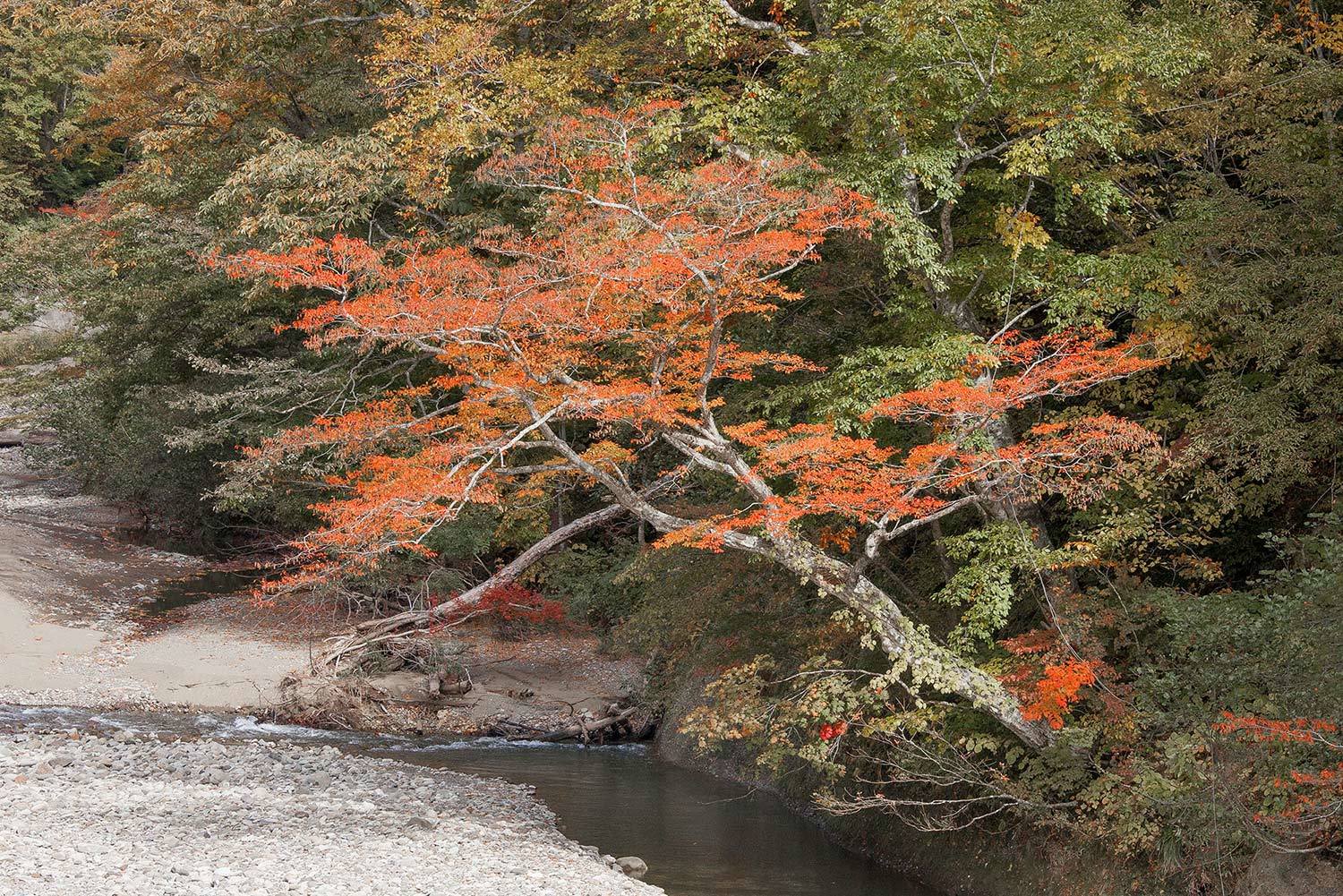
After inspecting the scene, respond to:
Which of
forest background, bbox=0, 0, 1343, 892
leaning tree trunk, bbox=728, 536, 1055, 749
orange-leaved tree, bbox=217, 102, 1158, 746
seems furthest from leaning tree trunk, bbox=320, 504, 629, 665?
leaning tree trunk, bbox=728, 536, 1055, 749

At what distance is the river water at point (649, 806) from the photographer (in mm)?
10359

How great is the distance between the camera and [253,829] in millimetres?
8906

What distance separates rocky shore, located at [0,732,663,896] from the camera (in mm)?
7531

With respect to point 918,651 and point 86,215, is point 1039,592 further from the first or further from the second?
point 86,215

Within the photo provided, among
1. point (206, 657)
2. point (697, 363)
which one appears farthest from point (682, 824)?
point (206, 657)

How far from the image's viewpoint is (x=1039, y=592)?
35.4 feet

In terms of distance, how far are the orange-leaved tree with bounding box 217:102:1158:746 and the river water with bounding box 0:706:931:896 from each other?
7.70ft

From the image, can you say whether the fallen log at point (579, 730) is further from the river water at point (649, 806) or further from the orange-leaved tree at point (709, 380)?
the orange-leaved tree at point (709, 380)

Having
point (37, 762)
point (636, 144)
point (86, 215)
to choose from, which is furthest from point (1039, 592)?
point (86, 215)

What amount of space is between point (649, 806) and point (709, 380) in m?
5.00

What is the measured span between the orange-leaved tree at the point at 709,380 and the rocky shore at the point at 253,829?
2.52m

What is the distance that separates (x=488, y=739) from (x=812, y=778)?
5342mm

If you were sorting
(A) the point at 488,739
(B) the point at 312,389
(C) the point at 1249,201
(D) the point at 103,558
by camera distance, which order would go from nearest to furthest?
(C) the point at 1249,201 < (A) the point at 488,739 < (B) the point at 312,389 < (D) the point at 103,558

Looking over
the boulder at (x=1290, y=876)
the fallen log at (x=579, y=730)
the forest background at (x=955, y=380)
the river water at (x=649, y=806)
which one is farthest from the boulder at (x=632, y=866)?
the fallen log at (x=579, y=730)
